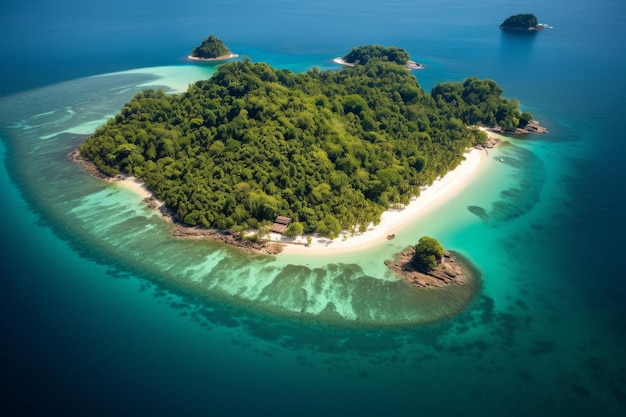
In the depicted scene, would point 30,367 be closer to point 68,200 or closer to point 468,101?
point 68,200

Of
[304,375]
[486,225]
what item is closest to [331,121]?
[486,225]

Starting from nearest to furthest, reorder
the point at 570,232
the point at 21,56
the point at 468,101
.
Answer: the point at 570,232
the point at 468,101
the point at 21,56

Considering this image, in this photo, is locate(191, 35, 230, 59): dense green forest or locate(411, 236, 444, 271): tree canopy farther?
locate(191, 35, 230, 59): dense green forest

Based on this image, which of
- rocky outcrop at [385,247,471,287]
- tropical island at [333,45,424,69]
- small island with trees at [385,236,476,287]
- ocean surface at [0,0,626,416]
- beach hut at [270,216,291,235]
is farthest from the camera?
tropical island at [333,45,424,69]

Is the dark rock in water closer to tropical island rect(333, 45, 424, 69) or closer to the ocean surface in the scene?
the ocean surface

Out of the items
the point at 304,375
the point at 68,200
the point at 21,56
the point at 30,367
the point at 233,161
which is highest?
the point at 21,56

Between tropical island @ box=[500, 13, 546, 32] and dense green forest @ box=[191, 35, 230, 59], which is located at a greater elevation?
tropical island @ box=[500, 13, 546, 32]

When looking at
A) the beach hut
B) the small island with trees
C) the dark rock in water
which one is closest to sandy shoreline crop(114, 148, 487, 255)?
the beach hut
